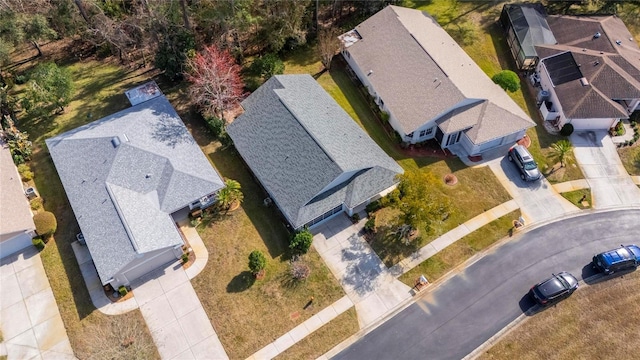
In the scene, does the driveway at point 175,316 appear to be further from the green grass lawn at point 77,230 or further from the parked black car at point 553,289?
the parked black car at point 553,289

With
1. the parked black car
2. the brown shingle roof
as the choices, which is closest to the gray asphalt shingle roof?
the brown shingle roof

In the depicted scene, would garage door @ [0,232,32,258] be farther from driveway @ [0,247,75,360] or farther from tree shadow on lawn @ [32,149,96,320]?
tree shadow on lawn @ [32,149,96,320]

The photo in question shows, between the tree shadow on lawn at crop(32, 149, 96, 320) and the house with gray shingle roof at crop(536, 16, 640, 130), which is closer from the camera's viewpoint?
the tree shadow on lawn at crop(32, 149, 96, 320)

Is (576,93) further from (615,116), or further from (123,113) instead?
(123,113)

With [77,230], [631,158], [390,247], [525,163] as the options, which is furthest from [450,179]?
[77,230]

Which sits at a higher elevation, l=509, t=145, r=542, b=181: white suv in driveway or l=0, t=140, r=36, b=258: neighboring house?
l=0, t=140, r=36, b=258: neighboring house

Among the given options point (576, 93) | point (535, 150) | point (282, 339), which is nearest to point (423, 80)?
point (535, 150)
